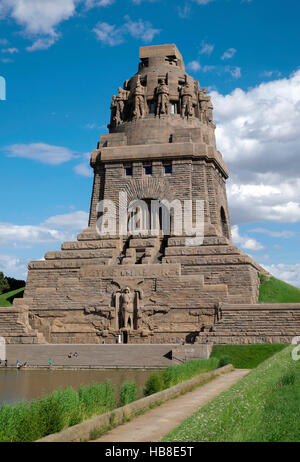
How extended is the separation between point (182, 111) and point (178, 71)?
4.38m

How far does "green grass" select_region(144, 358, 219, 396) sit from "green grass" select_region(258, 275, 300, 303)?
1450cm

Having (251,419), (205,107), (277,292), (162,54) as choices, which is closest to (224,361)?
(277,292)

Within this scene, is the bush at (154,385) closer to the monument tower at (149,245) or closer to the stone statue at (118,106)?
the monument tower at (149,245)

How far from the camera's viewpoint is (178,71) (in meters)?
45.8

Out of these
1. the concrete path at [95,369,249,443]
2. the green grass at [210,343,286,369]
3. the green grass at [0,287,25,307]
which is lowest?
the concrete path at [95,369,249,443]

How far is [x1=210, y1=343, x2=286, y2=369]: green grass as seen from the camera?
25998 mm

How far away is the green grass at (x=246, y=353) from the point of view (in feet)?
85.3

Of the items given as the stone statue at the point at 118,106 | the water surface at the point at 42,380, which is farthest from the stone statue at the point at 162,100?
the water surface at the point at 42,380

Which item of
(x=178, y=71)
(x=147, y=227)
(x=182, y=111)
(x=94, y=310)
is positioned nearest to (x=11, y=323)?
(x=94, y=310)

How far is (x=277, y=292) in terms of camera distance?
36.9 m

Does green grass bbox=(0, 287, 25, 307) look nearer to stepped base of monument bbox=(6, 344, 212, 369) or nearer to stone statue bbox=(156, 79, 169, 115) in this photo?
stepped base of monument bbox=(6, 344, 212, 369)

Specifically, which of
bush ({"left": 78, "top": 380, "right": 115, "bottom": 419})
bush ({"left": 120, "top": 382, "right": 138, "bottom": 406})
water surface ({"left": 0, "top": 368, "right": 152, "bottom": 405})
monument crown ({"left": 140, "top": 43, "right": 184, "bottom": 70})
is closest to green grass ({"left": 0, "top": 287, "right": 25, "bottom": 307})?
water surface ({"left": 0, "top": 368, "right": 152, "bottom": 405})

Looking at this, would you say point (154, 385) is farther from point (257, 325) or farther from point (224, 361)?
point (257, 325)

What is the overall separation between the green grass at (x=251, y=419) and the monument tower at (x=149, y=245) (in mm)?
20116
